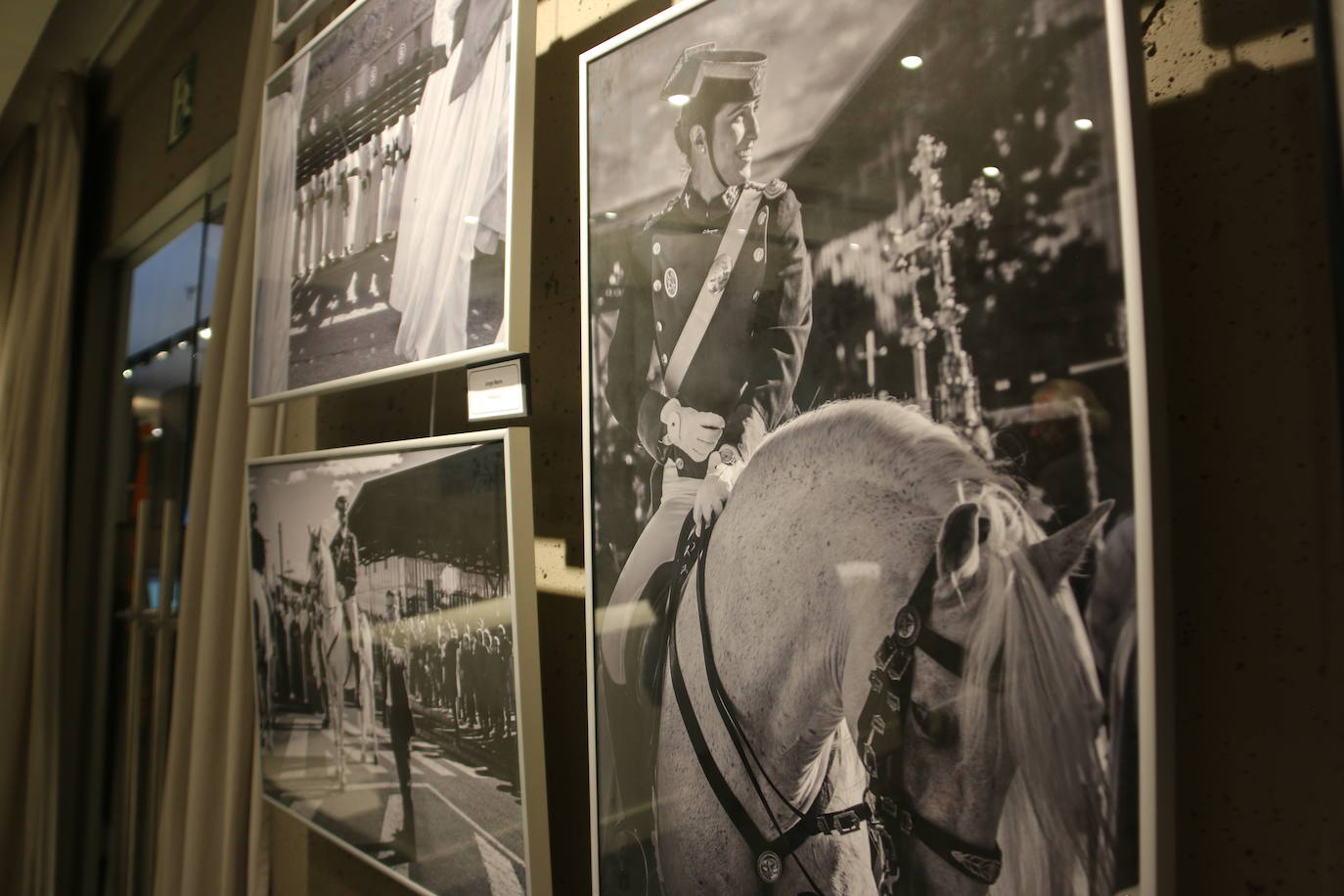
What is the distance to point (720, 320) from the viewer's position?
0.75m

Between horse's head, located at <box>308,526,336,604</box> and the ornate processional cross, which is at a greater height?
the ornate processional cross

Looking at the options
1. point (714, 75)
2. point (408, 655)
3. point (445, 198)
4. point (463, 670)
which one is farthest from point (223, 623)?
point (714, 75)

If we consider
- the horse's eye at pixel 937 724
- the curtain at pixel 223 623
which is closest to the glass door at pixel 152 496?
the curtain at pixel 223 623

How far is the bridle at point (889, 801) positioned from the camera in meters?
0.57

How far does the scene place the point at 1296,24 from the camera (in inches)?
20.6

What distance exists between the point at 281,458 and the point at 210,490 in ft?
1.50

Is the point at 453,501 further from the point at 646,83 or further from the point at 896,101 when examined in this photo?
the point at 896,101

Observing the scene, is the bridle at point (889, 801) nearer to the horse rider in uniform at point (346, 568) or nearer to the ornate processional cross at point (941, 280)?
the ornate processional cross at point (941, 280)

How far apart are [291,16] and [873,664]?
1.50 meters

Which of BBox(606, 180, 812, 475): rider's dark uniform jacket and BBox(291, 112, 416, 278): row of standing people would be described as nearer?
BBox(606, 180, 812, 475): rider's dark uniform jacket

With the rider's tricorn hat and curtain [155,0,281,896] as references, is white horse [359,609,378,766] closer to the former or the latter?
curtain [155,0,281,896]

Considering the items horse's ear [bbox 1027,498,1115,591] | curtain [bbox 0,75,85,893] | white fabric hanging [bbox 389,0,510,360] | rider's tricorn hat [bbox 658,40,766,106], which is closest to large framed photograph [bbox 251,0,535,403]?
white fabric hanging [bbox 389,0,510,360]

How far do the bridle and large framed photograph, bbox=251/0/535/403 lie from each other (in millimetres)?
500

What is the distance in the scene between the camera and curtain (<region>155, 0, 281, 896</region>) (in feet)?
4.95
